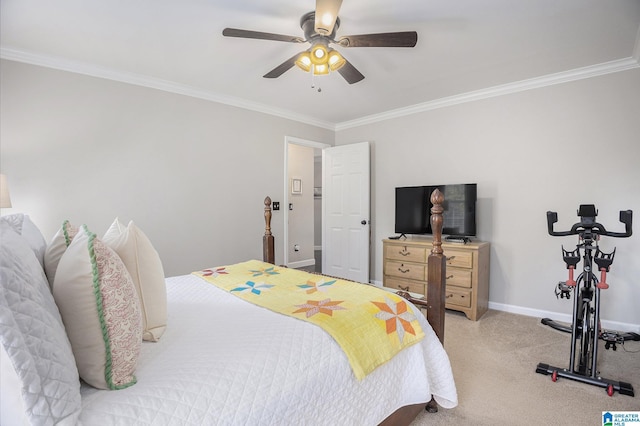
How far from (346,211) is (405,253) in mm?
1223

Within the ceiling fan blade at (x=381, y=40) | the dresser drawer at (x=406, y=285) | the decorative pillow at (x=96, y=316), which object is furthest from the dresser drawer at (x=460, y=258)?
the decorative pillow at (x=96, y=316)

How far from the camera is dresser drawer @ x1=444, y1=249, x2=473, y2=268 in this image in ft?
10.7

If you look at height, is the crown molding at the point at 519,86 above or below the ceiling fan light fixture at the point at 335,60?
above

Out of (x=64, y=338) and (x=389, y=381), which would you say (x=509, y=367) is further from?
(x=64, y=338)

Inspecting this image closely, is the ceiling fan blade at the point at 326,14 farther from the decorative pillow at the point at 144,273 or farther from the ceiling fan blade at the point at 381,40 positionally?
the decorative pillow at the point at 144,273

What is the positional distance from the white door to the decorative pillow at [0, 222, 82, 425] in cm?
389

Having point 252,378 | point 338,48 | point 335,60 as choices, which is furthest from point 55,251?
point 338,48

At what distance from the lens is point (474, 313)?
3236 mm

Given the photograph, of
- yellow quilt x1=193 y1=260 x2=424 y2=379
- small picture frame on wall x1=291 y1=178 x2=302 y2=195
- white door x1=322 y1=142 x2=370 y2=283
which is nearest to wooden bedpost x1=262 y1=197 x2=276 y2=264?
yellow quilt x1=193 y1=260 x2=424 y2=379

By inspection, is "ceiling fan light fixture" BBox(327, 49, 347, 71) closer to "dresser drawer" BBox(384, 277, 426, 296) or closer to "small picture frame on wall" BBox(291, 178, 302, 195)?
"dresser drawer" BBox(384, 277, 426, 296)

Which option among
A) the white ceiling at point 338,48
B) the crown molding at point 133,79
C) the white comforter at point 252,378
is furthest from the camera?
the crown molding at point 133,79

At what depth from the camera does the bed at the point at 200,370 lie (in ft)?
2.24

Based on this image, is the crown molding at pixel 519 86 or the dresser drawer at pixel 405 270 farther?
the dresser drawer at pixel 405 270

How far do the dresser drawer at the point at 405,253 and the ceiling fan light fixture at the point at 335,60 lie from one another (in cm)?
220
